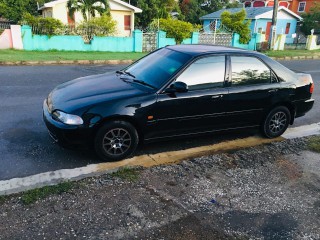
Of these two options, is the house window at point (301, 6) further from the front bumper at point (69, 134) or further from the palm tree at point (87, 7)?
the front bumper at point (69, 134)

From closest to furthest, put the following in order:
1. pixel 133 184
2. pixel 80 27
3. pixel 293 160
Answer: pixel 133 184
pixel 293 160
pixel 80 27

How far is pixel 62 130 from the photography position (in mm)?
4172

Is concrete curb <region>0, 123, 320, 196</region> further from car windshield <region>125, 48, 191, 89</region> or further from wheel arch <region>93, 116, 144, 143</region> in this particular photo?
car windshield <region>125, 48, 191, 89</region>

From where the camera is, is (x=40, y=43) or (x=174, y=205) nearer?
(x=174, y=205)

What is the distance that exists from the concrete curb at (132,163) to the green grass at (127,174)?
0.11 metres

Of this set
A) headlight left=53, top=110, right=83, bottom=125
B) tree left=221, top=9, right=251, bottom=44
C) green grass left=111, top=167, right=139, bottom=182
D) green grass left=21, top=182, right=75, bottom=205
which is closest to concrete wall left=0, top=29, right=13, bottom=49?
tree left=221, top=9, right=251, bottom=44

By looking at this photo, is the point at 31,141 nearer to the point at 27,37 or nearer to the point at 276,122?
the point at 276,122

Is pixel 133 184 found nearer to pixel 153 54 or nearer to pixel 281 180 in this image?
pixel 281 180

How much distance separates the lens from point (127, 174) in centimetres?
410

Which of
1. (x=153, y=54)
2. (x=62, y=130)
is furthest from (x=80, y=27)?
(x=62, y=130)

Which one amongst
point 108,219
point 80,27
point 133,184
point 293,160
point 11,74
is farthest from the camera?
point 80,27

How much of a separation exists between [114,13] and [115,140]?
91.0 ft

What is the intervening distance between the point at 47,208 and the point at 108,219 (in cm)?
68

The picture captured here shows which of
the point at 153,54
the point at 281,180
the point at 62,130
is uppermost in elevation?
the point at 153,54
